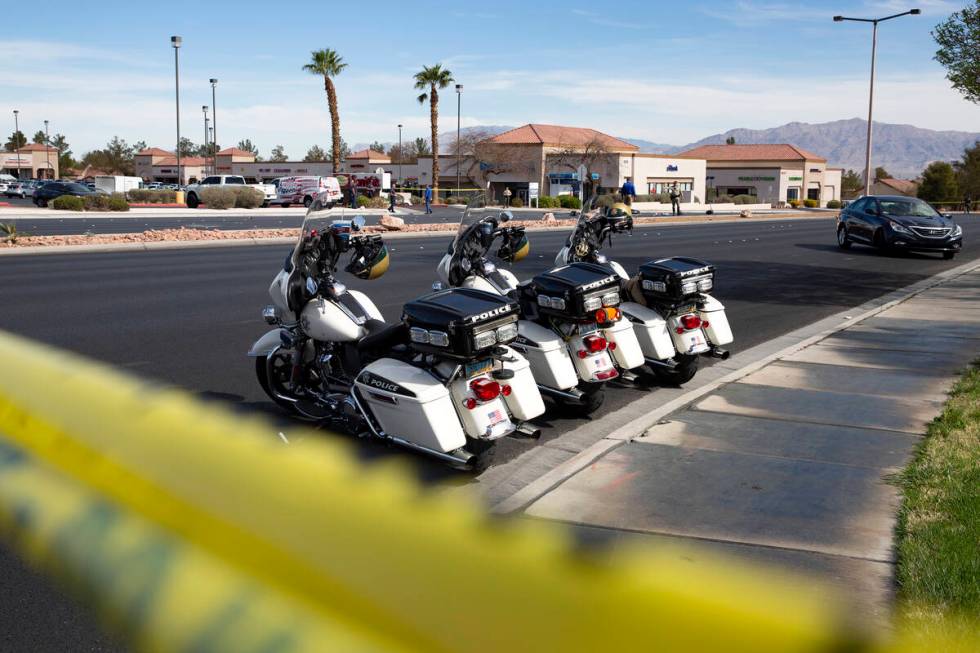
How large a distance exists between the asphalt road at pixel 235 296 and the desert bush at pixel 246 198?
24.7 m

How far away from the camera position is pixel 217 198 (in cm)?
4881

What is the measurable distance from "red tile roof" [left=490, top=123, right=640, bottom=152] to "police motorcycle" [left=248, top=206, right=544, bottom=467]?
75.7 metres

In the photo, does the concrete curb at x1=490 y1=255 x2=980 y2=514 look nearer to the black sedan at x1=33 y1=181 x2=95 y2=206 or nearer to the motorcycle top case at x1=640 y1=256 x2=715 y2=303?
the motorcycle top case at x1=640 y1=256 x2=715 y2=303

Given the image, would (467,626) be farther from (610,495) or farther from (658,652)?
(610,495)

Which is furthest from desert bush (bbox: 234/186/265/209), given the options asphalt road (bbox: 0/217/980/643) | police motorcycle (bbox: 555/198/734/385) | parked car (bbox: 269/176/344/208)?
police motorcycle (bbox: 555/198/734/385)

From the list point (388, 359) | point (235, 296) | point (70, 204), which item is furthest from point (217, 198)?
point (388, 359)

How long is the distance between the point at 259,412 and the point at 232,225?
2915cm

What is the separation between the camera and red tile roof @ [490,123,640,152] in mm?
82312

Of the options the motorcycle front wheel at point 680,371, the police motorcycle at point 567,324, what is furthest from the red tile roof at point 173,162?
the motorcycle front wheel at point 680,371

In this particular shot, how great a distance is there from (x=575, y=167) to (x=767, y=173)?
29661 mm

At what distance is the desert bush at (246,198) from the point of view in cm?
5022

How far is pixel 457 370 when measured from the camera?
18.7ft

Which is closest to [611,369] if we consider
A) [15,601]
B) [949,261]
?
[15,601]

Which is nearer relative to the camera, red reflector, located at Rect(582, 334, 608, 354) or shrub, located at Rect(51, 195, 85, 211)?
red reflector, located at Rect(582, 334, 608, 354)
